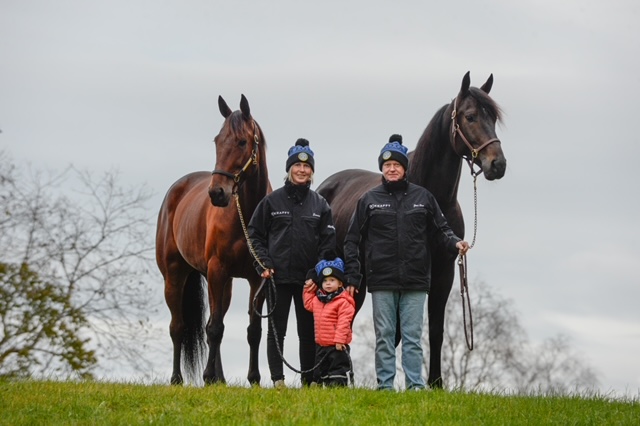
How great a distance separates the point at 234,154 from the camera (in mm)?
9984

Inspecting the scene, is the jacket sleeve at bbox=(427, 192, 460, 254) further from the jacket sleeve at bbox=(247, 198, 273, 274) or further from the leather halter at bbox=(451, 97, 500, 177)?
the jacket sleeve at bbox=(247, 198, 273, 274)

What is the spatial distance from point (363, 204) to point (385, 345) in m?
1.34

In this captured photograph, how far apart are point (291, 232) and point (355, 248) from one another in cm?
62

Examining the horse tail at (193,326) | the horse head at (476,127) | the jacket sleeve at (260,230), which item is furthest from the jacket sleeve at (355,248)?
the horse tail at (193,326)

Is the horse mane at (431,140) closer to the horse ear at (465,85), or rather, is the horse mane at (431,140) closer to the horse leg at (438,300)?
the horse ear at (465,85)

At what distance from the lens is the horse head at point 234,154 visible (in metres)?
9.78

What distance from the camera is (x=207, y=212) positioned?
11180mm

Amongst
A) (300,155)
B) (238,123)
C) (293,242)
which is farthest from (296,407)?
(238,123)

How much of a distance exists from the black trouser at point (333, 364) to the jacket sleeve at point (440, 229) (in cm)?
135

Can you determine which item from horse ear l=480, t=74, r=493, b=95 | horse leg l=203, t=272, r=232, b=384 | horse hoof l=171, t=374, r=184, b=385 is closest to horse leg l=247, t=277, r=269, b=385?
horse leg l=203, t=272, r=232, b=384

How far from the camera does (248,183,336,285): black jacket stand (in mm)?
9352

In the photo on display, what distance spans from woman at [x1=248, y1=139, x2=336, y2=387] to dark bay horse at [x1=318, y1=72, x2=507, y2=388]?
1.22 meters

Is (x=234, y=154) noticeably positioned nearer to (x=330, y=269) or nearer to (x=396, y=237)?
(x=330, y=269)

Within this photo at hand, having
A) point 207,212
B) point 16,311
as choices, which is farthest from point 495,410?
point 16,311
